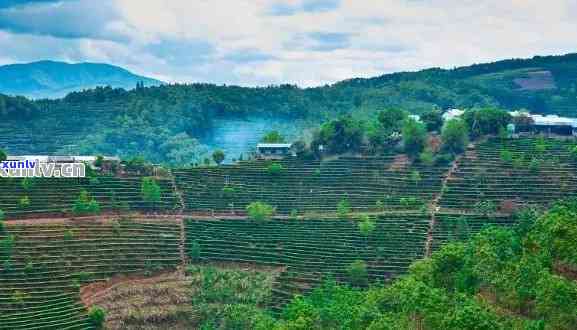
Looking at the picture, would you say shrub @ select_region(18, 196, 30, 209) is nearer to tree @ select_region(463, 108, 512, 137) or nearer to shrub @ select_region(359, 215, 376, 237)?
shrub @ select_region(359, 215, 376, 237)

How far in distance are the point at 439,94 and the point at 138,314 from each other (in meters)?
78.1

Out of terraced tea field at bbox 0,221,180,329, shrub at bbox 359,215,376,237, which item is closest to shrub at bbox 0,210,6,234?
terraced tea field at bbox 0,221,180,329

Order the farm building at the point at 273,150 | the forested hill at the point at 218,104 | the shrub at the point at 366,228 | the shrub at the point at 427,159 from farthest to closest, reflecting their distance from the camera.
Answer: the forested hill at the point at 218,104 → the farm building at the point at 273,150 → the shrub at the point at 427,159 → the shrub at the point at 366,228

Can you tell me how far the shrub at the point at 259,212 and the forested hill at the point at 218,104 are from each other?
41345 mm

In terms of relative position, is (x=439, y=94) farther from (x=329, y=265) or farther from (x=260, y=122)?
(x=329, y=265)

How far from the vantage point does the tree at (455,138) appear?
73688mm

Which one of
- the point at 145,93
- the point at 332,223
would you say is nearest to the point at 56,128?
the point at 145,93

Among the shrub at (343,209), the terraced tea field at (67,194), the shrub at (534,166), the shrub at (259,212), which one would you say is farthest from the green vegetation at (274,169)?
the shrub at (534,166)

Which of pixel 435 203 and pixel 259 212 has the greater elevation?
pixel 435 203

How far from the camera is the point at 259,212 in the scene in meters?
64.4

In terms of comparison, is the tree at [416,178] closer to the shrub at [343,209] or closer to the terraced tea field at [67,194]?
the shrub at [343,209]

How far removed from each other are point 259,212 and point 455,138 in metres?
19.7

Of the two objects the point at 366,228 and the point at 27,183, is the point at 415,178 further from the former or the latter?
the point at 27,183

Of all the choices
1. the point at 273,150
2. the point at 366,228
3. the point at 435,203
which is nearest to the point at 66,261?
the point at 366,228
